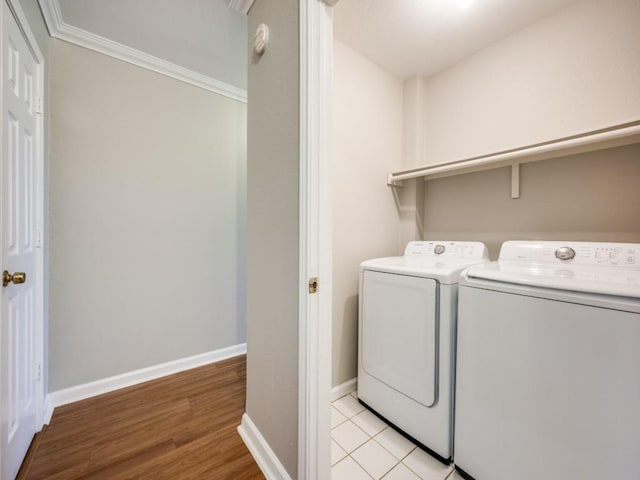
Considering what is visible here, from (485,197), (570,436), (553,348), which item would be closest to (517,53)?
(485,197)

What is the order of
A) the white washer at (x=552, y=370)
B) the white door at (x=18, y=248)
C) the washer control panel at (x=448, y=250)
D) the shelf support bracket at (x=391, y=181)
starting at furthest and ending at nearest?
→ 1. the shelf support bracket at (x=391, y=181)
2. the washer control panel at (x=448, y=250)
3. the white door at (x=18, y=248)
4. the white washer at (x=552, y=370)

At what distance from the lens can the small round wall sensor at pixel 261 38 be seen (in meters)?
1.15

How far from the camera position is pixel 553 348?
36.1 inches

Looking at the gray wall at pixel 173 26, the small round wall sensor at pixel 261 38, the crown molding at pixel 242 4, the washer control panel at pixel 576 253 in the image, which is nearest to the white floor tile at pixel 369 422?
the washer control panel at pixel 576 253

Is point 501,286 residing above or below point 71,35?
below

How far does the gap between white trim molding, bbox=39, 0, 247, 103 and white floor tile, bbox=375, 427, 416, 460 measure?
279 centimetres

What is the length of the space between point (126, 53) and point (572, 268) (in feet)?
9.90

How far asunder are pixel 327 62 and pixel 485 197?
1.50 m

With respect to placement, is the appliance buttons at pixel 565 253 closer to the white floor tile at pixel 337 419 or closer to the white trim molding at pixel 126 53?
the white floor tile at pixel 337 419

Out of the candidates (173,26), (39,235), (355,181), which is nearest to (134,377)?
(39,235)

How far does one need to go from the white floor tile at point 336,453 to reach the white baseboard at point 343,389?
1.19ft

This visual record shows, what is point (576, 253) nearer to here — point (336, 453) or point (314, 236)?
point (314, 236)

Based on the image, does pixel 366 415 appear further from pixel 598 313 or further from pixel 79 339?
A: pixel 79 339

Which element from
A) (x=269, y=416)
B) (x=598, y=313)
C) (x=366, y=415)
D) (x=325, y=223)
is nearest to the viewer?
(x=598, y=313)
